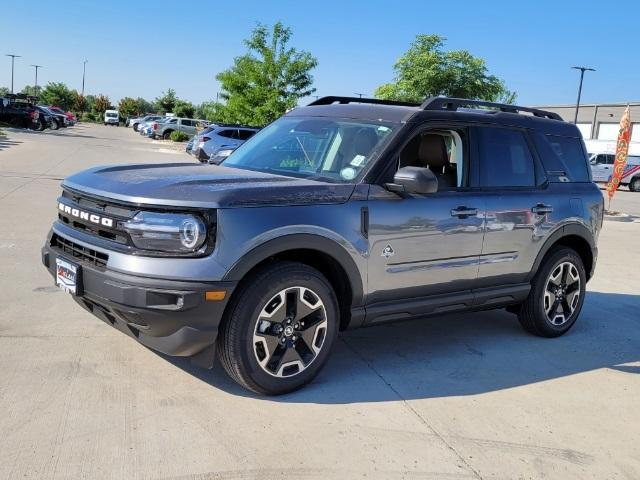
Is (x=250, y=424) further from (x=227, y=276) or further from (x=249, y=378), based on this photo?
(x=227, y=276)

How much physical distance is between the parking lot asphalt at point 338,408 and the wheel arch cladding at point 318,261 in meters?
0.59

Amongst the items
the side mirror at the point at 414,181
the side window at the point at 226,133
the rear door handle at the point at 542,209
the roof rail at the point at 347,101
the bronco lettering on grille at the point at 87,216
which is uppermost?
the roof rail at the point at 347,101

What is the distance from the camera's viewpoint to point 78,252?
13.1ft

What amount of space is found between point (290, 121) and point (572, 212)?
261 cm

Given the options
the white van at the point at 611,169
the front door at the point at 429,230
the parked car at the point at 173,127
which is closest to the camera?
the front door at the point at 429,230

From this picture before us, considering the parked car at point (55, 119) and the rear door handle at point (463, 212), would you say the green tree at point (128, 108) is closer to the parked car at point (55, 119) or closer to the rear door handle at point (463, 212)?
the parked car at point (55, 119)

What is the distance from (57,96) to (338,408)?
9478cm

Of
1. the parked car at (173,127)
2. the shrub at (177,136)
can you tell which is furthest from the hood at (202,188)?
the parked car at (173,127)

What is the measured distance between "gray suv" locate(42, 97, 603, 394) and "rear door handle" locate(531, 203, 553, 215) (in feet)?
0.17

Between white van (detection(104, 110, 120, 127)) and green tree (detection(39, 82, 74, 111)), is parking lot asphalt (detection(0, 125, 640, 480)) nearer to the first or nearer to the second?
white van (detection(104, 110, 120, 127))

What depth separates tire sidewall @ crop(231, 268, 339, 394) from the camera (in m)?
3.79

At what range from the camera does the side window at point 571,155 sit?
581cm

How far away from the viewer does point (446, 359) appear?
502 centimetres

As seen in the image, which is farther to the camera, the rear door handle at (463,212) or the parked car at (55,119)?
the parked car at (55,119)
